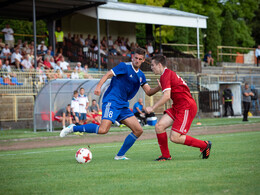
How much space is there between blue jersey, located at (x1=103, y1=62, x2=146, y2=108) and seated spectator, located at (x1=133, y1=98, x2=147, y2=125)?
14.1 metres

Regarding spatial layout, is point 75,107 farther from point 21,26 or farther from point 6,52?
point 21,26

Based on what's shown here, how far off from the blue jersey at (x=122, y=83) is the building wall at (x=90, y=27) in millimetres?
26468

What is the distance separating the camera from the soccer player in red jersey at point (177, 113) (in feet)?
28.8

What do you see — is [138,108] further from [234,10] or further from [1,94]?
[234,10]

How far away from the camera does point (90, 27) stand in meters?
36.8

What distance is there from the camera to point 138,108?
2367 cm

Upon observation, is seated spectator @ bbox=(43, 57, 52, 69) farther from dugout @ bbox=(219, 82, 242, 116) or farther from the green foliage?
the green foliage

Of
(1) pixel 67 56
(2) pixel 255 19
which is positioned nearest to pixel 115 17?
(1) pixel 67 56

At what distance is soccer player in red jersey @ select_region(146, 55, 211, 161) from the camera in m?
8.77

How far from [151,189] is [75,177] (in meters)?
1.68

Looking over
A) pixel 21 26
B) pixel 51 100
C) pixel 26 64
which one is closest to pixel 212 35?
pixel 21 26

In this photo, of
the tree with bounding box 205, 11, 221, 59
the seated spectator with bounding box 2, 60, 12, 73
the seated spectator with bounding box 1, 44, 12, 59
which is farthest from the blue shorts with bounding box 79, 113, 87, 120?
the tree with bounding box 205, 11, 221, 59

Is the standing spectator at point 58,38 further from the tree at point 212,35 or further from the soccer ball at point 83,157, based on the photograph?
the soccer ball at point 83,157

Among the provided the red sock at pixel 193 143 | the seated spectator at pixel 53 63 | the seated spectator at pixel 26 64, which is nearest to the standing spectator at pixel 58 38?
the seated spectator at pixel 53 63
